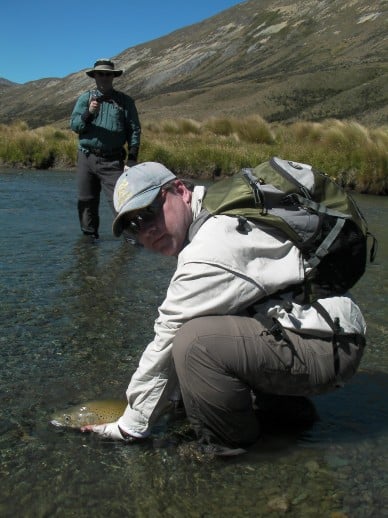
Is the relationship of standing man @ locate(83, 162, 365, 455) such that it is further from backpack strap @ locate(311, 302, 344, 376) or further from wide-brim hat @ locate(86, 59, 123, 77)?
wide-brim hat @ locate(86, 59, 123, 77)

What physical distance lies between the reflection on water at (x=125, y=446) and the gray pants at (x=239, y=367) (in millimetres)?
233

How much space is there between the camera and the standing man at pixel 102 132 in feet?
22.2

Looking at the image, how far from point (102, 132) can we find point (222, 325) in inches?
193

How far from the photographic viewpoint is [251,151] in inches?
A: 623

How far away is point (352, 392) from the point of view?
3275 millimetres

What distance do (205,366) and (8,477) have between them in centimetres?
90

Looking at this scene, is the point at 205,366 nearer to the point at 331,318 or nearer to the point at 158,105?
the point at 331,318

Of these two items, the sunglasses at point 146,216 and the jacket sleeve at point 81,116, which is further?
the jacket sleeve at point 81,116

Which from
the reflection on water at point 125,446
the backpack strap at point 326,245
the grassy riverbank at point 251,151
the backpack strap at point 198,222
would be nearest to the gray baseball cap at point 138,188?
the backpack strap at point 198,222

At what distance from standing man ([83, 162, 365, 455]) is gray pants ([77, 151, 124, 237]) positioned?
4.30 metres

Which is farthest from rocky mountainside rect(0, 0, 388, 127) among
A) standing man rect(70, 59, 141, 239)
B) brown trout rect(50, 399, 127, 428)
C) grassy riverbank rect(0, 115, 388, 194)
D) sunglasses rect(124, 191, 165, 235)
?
sunglasses rect(124, 191, 165, 235)

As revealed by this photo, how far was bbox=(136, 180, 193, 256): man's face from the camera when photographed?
2523 millimetres

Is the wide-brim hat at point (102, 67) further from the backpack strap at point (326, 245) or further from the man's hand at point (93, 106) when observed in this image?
the backpack strap at point (326, 245)

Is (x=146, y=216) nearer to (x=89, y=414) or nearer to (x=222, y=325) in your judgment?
(x=222, y=325)
